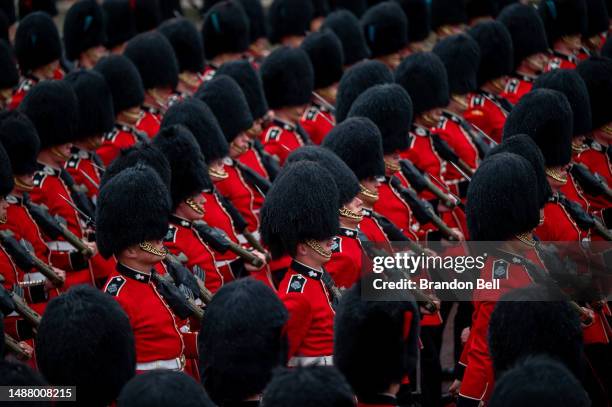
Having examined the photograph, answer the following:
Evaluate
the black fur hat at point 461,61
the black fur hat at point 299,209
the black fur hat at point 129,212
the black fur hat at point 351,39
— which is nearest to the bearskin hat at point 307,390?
the black fur hat at point 299,209

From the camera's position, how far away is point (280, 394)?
9.87ft

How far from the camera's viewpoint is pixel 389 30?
9.12 metres

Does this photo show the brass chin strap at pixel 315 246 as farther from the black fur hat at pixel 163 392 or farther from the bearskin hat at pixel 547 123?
the bearskin hat at pixel 547 123

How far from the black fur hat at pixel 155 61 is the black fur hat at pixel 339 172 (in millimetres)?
3055

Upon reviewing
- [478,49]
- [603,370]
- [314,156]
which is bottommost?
[603,370]

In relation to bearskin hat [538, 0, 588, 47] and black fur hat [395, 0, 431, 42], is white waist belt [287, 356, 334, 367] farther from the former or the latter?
black fur hat [395, 0, 431, 42]

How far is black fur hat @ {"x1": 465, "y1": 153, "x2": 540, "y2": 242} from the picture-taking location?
4504 millimetres

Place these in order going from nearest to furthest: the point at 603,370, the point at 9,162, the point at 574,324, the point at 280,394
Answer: the point at 280,394 → the point at 574,324 → the point at 603,370 → the point at 9,162

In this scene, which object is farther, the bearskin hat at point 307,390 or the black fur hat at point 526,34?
the black fur hat at point 526,34

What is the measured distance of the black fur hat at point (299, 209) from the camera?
4.24 meters

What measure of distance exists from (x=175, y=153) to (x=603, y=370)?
2244 mm

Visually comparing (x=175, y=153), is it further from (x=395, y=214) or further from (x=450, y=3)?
(x=450, y=3)

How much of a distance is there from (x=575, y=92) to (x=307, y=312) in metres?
2.98

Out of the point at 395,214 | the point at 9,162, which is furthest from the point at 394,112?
the point at 9,162
